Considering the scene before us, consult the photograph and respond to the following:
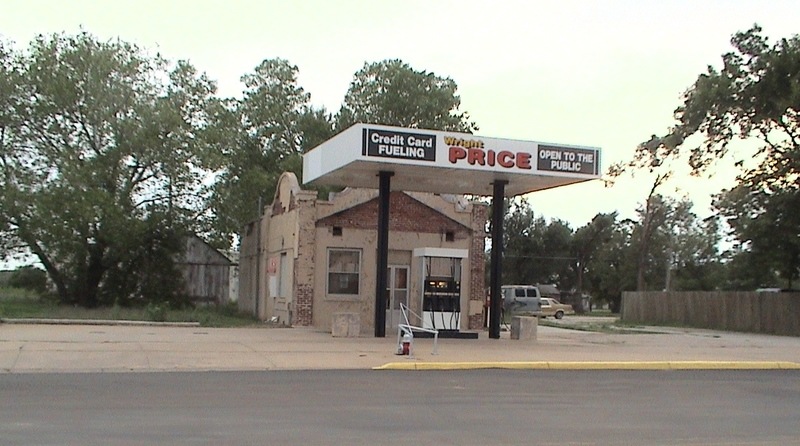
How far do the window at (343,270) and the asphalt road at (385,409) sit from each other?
11.9m

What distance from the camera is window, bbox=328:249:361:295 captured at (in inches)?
1095

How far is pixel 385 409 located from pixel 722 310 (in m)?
31.3

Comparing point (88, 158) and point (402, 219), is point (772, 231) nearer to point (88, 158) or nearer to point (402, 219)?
point (402, 219)

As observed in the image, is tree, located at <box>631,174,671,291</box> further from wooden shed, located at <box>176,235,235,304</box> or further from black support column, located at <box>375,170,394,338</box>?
black support column, located at <box>375,170,394,338</box>

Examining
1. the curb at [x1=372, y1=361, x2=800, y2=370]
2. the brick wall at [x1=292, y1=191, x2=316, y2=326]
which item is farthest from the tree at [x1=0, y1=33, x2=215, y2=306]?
the curb at [x1=372, y1=361, x2=800, y2=370]

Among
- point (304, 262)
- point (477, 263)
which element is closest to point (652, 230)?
point (477, 263)

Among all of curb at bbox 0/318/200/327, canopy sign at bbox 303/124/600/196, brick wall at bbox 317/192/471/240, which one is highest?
canopy sign at bbox 303/124/600/196

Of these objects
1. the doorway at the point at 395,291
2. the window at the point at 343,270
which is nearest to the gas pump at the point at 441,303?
the doorway at the point at 395,291

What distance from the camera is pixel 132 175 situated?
119 ft

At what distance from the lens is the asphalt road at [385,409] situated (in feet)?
31.3

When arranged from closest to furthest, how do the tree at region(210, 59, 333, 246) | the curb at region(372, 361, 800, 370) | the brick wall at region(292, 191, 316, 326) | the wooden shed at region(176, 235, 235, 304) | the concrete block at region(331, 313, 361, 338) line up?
the curb at region(372, 361, 800, 370), the concrete block at region(331, 313, 361, 338), the brick wall at region(292, 191, 316, 326), the wooden shed at region(176, 235, 235, 304), the tree at region(210, 59, 333, 246)

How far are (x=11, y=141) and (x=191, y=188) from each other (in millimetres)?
Answer: 7032

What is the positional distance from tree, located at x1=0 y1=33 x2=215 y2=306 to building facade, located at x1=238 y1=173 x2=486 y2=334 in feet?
27.0

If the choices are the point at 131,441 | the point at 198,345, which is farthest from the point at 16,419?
the point at 198,345
